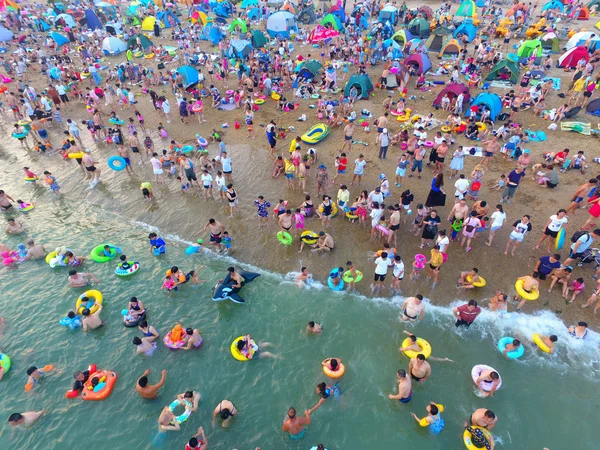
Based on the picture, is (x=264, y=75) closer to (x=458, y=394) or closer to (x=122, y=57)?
(x=122, y=57)

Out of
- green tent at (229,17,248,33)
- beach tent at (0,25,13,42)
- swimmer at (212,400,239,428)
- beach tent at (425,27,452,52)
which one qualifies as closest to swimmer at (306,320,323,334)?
swimmer at (212,400,239,428)

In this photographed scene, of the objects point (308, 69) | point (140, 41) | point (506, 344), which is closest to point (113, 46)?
point (140, 41)

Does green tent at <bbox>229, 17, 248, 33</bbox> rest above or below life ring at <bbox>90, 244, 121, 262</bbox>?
above

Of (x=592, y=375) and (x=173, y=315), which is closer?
(x=592, y=375)

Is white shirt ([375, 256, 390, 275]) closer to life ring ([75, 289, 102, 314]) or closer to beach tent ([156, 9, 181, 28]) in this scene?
life ring ([75, 289, 102, 314])

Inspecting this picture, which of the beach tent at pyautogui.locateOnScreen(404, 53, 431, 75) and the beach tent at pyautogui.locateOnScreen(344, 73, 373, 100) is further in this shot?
the beach tent at pyautogui.locateOnScreen(404, 53, 431, 75)

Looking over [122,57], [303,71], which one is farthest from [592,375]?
[122,57]

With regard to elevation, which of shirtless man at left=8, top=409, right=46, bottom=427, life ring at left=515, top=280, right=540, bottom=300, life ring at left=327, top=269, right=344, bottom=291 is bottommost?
shirtless man at left=8, top=409, right=46, bottom=427

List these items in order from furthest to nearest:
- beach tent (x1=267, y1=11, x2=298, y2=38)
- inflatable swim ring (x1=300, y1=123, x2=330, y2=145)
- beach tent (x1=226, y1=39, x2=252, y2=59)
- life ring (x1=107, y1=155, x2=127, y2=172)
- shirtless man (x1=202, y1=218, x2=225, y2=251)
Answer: beach tent (x1=267, y1=11, x2=298, y2=38)
beach tent (x1=226, y1=39, x2=252, y2=59)
inflatable swim ring (x1=300, y1=123, x2=330, y2=145)
life ring (x1=107, y1=155, x2=127, y2=172)
shirtless man (x1=202, y1=218, x2=225, y2=251)

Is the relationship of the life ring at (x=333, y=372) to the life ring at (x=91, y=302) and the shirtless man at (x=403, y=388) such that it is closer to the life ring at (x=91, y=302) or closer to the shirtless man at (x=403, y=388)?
the shirtless man at (x=403, y=388)
